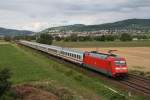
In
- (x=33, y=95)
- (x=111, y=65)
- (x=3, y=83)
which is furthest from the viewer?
(x=111, y=65)

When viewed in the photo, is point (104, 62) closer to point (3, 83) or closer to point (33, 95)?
point (33, 95)

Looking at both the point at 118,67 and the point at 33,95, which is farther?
the point at 118,67

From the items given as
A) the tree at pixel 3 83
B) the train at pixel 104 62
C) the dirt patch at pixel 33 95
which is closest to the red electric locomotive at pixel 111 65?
the train at pixel 104 62

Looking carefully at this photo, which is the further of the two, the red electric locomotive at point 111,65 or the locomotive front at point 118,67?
the red electric locomotive at point 111,65

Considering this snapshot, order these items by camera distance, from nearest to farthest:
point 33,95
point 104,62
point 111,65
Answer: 1. point 33,95
2. point 111,65
3. point 104,62

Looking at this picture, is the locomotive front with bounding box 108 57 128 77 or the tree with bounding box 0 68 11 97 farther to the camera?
the locomotive front with bounding box 108 57 128 77

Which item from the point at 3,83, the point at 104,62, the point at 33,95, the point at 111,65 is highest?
the point at 3,83

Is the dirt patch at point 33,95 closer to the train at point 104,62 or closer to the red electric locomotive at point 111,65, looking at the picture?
the red electric locomotive at point 111,65

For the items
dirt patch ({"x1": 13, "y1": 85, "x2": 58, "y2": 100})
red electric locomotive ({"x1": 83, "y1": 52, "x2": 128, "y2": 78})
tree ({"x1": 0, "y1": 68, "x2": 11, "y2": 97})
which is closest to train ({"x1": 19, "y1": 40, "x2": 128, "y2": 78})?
red electric locomotive ({"x1": 83, "y1": 52, "x2": 128, "y2": 78})

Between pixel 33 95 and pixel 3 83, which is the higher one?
pixel 3 83

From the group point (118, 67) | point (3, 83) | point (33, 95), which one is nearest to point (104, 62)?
point (118, 67)

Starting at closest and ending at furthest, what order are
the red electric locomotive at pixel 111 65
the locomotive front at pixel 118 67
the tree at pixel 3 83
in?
the tree at pixel 3 83 < the locomotive front at pixel 118 67 < the red electric locomotive at pixel 111 65

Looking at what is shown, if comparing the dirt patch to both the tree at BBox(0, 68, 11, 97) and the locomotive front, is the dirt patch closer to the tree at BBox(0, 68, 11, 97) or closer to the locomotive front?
the tree at BBox(0, 68, 11, 97)

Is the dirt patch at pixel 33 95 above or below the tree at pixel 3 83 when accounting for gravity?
below
